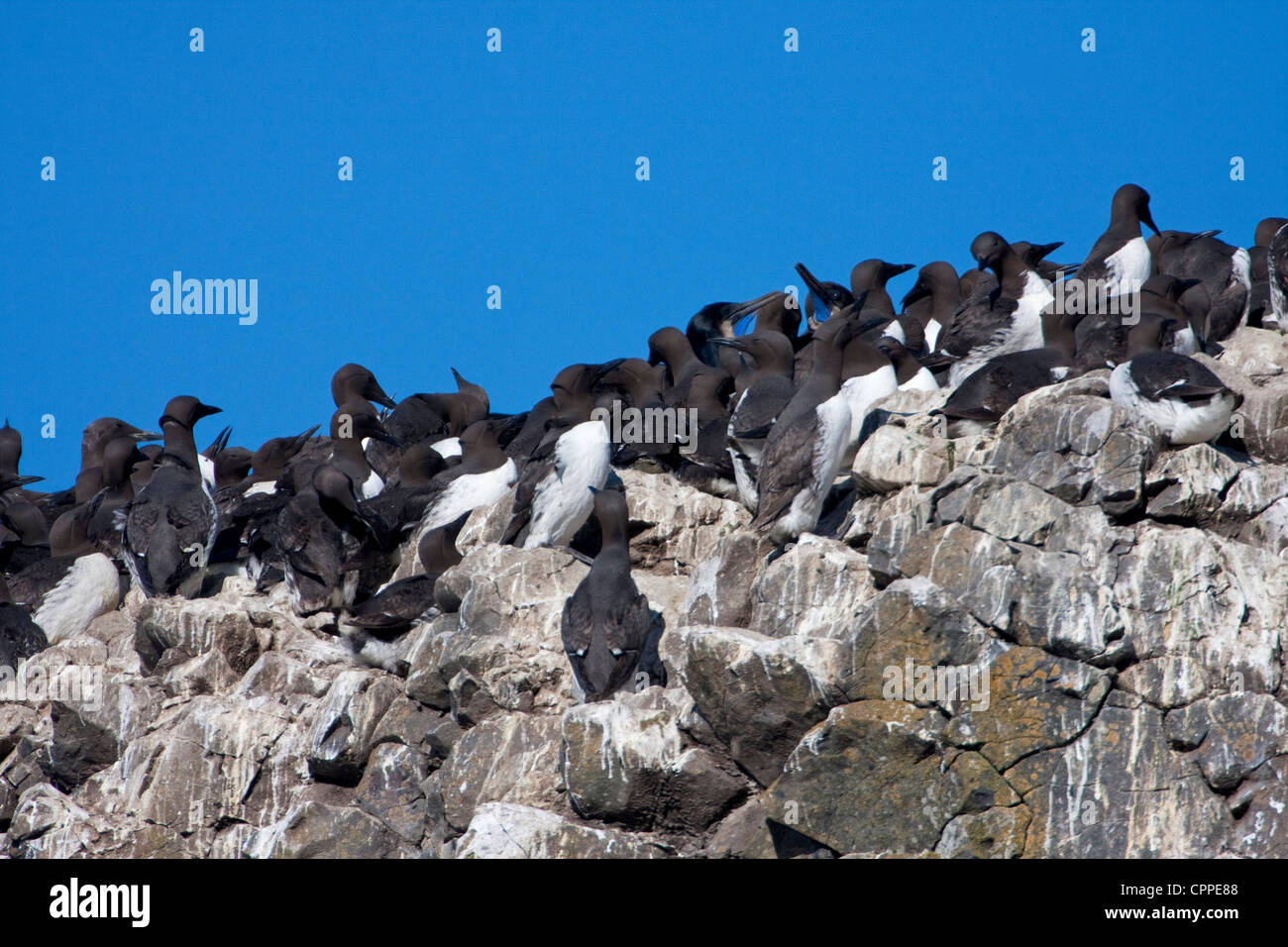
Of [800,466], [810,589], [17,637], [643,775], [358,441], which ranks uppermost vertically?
[358,441]

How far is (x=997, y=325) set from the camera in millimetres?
13477

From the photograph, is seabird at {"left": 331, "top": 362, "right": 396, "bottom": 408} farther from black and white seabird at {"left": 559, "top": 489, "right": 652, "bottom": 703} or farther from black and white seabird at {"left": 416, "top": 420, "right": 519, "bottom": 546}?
black and white seabird at {"left": 559, "top": 489, "right": 652, "bottom": 703}

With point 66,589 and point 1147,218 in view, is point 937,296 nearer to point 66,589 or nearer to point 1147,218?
point 1147,218

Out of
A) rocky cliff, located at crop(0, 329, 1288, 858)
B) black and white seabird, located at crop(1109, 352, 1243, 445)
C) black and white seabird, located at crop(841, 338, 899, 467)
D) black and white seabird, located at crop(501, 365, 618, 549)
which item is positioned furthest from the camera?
black and white seabird, located at crop(501, 365, 618, 549)

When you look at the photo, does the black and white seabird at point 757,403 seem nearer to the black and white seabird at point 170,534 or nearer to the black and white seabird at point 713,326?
the black and white seabird at point 713,326

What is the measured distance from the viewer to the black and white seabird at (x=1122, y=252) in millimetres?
13297

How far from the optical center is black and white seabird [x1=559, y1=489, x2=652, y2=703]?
385 inches

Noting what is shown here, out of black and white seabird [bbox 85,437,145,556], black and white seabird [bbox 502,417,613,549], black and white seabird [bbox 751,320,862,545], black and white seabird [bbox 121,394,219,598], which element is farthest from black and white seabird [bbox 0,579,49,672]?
black and white seabird [bbox 751,320,862,545]

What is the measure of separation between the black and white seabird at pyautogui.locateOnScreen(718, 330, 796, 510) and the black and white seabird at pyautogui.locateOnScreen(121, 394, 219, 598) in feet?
15.1

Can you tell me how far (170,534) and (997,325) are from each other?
692 centimetres

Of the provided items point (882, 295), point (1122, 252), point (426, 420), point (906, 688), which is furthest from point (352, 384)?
point (906, 688)

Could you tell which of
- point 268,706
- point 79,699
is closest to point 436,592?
point 268,706

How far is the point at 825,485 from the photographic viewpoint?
10.5m
